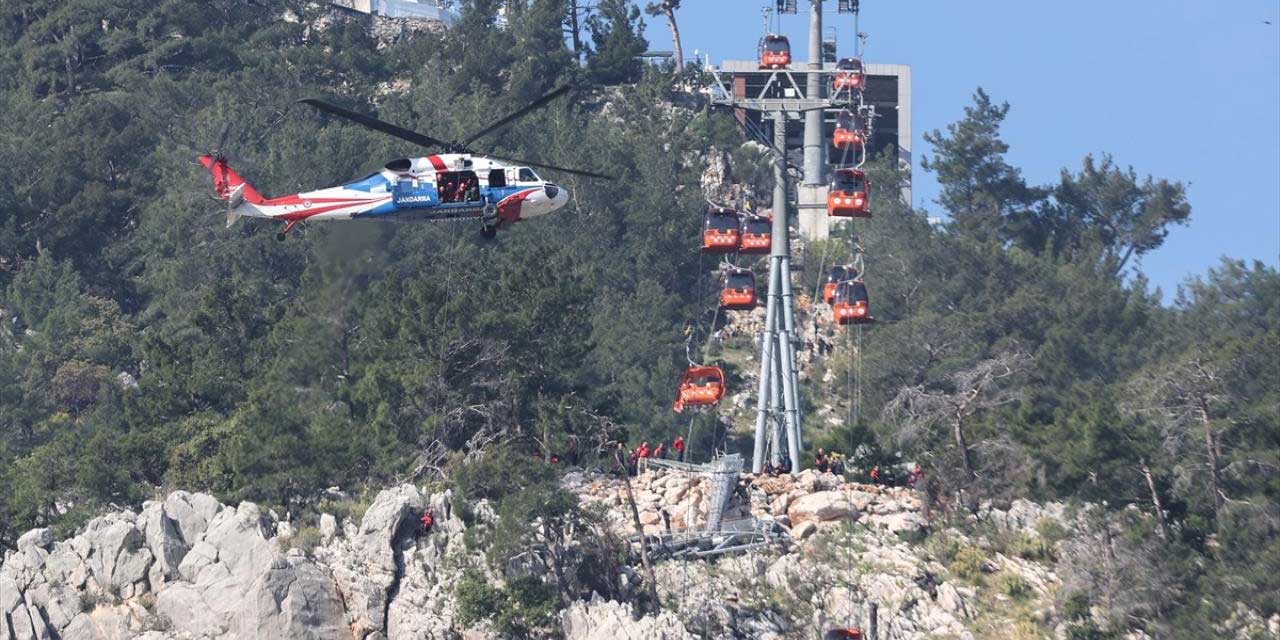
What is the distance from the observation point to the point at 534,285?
7619 centimetres

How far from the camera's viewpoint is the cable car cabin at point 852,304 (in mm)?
77688

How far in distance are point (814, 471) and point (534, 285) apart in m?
11.5

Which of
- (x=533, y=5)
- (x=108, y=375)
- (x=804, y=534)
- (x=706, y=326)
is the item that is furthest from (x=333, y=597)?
(x=533, y=5)

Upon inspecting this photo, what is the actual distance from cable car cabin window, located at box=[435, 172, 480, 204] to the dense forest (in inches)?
293

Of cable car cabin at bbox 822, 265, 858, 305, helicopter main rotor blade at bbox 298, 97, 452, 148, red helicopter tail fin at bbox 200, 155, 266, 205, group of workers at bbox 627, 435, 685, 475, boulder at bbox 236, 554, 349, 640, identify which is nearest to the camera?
helicopter main rotor blade at bbox 298, 97, 452, 148

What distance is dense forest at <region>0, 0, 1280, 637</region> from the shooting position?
222 feet

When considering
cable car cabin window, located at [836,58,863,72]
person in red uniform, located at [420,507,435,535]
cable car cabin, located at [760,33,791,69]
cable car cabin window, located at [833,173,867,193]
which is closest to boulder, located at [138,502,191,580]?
person in red uniform, located at [420,507,435,535]

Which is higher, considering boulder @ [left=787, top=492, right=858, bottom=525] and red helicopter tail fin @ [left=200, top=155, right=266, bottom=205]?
red helicopter tail fin @ [left=200, top=155, right=266, bottom=205]

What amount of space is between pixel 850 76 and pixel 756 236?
34492mm

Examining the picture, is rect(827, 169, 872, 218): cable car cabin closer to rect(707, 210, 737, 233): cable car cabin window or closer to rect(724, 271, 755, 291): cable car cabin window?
rect(707, 210, 737, 233): cable car cabin window

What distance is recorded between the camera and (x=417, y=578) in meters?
62.7

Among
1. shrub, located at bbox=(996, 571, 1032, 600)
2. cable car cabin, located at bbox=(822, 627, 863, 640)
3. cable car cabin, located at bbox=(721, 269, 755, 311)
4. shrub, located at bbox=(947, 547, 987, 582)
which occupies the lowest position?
shrub, located at bbox=(996, 571, 1032, 600)

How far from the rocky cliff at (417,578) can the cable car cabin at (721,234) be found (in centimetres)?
1034

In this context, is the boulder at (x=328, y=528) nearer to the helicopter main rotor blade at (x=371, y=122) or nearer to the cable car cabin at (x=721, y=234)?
the helicopter main rotor blade at (x=371, y=122)
